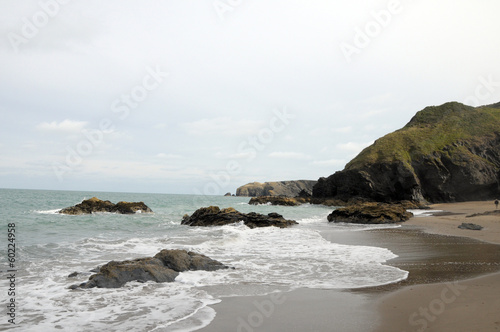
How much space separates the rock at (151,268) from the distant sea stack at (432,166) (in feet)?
199

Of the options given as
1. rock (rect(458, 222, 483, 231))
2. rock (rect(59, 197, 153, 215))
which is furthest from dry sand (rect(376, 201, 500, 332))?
rock (rect(59, 197, 153, 215))

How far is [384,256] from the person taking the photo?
12.8 meters

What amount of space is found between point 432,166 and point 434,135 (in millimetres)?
12448

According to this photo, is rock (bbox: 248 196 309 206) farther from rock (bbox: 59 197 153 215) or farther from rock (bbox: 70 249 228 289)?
rock (bbox: 70 249 228 289)

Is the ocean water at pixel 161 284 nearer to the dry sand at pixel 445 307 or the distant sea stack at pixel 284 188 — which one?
the dry sand at pixel 445 307

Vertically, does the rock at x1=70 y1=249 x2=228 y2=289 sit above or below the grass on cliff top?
below

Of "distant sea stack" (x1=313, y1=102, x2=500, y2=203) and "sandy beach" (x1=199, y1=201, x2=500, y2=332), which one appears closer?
"sandy beach" (x1=199, y1=201, x2=500, y2=332)

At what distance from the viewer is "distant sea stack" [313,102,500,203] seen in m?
62.8

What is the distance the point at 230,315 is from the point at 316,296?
2.15m

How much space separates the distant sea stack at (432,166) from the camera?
62781 mm

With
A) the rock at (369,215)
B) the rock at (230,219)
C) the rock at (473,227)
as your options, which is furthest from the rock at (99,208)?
the rock at (473,227)

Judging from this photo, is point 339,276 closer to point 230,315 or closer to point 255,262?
point 255,262

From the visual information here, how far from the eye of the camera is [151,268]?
9.48m

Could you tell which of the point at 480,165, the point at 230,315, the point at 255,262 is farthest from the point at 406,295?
the point at 480,165
